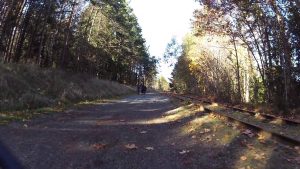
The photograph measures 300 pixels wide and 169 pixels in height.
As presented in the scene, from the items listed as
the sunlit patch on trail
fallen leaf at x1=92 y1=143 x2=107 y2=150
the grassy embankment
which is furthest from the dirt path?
the grassy embankment

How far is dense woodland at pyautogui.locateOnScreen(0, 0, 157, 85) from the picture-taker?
28.4 meters

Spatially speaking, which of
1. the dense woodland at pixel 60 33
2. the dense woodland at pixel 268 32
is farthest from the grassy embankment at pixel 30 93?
the dense woodland at pixel 268 32

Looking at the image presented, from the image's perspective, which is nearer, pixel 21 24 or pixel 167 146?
pixel 167 146

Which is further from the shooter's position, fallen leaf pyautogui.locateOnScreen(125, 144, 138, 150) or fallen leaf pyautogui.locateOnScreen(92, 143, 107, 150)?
fallen leaf pyautogui.locateOnScreen(125, 144, 138, 150)

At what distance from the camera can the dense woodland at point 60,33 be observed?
28.4 meters

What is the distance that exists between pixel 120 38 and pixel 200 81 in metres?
15.1

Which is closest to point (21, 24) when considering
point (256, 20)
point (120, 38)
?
point (256, 20)

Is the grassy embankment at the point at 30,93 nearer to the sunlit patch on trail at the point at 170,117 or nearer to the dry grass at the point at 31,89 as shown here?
the dry grass at the point at 31,89

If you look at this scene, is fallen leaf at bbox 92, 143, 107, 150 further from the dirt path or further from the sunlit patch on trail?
the sunlit patch on trail

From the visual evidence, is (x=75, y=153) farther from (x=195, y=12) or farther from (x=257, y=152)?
(x=195, y=12)

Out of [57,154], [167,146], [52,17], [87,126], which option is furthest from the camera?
[52,17]

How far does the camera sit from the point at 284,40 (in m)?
21.0

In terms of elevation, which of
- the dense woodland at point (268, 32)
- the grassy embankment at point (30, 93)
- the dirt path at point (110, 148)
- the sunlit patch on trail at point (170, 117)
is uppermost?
the dense woodland at point (268, 32)

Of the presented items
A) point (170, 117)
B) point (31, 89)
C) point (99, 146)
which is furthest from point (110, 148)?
point (31, 89)
